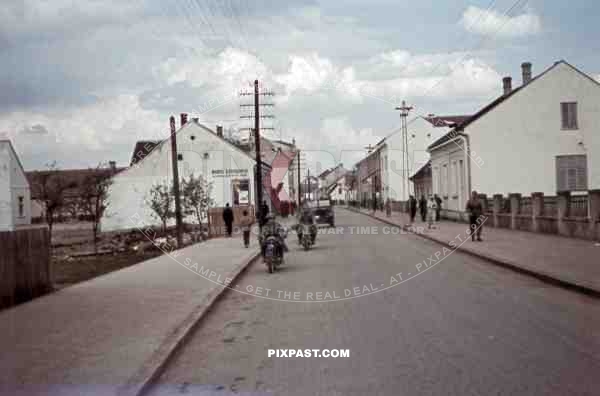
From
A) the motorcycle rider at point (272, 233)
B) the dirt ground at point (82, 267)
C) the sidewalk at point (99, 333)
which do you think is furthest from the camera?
the dirt ground at point (82, 267)

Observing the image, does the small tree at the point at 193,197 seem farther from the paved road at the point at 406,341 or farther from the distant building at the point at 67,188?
the paved road at the point at 406,341

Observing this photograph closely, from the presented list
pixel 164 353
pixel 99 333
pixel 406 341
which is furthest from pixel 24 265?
pixel 406 341

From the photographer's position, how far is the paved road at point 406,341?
646 centimetres

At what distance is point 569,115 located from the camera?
1537 inches

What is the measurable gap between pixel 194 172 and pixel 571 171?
2736 centimetres

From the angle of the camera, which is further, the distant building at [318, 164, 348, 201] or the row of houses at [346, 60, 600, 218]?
the distant building at [318, 164, 348, 201]

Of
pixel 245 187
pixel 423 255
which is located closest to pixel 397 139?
pixel 245 187

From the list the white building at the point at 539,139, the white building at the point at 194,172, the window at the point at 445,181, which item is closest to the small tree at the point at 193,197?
the white building at the point at 539,139

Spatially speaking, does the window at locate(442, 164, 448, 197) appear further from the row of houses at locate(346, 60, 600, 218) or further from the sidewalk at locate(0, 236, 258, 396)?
the sidewalk at locate(0, 236, 258, 396)

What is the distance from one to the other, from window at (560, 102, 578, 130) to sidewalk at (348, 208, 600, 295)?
1354 centimetres

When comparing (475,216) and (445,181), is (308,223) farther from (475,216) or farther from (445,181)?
(445,181)

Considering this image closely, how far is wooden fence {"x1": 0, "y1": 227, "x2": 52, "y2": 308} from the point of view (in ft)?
39.0

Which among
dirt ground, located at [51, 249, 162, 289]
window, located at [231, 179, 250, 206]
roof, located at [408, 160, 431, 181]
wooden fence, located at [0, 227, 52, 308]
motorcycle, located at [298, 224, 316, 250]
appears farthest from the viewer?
roof, located at [408, 160, 431, 181]

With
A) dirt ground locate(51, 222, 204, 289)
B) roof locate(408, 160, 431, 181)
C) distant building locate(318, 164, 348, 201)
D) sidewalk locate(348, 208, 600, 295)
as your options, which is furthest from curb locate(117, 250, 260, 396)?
distant building locate(318, 164, 348, 201)
